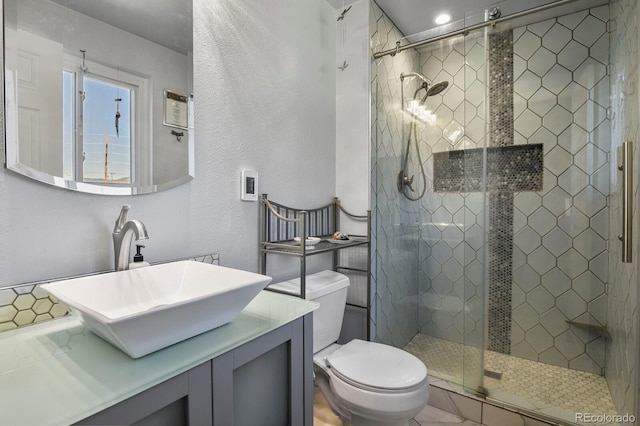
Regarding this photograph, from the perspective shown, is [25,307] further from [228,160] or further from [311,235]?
[311,235]

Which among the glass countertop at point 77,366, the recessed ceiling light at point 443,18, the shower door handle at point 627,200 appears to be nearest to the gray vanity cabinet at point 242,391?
the glass countertop at point 77,366

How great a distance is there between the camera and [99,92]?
1102mm

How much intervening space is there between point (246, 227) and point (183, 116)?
0.58 m

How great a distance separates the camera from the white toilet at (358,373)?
4.25 feet

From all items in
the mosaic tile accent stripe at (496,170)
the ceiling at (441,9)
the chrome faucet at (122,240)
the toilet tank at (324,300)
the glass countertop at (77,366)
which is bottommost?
the toilet tank at (324,300)

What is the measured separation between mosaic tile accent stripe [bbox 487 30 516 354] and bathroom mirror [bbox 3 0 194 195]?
2.07m

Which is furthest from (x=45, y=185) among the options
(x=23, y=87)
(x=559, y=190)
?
(x=559, y=190)

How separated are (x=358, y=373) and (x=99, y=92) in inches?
57.3

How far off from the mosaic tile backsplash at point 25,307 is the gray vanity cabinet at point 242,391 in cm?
47

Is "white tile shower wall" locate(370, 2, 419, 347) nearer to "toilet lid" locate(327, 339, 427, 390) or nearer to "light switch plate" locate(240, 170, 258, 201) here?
"toilet lid" locate(327, 339, 427, 390)

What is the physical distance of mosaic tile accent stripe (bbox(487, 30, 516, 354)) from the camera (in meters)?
2.35

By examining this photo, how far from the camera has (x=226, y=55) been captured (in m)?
1.51

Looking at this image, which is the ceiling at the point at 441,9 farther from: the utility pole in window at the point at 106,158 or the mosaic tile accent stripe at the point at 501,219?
the utility pole in window at the point at 106,158

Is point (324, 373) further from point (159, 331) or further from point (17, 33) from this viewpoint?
point (17, 33)
